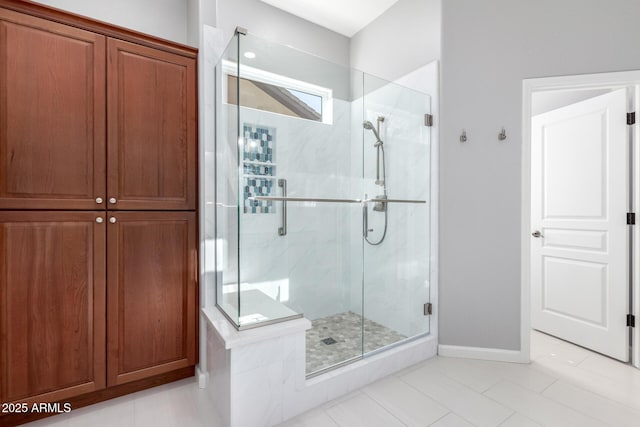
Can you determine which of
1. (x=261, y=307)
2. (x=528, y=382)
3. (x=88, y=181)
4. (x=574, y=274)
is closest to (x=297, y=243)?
(x=261, y=307)

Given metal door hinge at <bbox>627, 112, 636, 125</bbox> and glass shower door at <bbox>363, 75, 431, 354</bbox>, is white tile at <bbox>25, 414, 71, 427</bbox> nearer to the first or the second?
glass shower door at <bbox>363, 75, 431, 354</bbox>

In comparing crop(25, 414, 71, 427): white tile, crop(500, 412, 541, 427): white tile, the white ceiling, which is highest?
the white ceiling

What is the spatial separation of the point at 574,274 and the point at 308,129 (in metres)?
2.56

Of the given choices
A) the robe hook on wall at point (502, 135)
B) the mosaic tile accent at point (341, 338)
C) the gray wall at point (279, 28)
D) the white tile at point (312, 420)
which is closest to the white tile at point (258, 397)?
the white tile at point (312, 420)

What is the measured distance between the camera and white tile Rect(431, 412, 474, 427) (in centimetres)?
153

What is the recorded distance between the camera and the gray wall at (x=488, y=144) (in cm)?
209

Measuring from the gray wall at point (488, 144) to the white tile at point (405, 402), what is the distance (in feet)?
2.11

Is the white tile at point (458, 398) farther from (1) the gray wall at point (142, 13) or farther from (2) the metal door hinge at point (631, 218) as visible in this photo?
(1) the gray wall at point (142, 13)

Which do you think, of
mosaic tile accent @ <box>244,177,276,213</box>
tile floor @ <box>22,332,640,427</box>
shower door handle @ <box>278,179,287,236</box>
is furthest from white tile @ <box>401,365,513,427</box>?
mosaic tile accent @ <box>244,177,276,213</box>

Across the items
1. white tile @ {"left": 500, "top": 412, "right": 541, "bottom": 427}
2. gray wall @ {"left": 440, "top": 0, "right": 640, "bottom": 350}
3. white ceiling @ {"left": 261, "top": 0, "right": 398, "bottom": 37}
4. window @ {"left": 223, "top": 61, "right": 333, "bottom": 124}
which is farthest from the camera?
white ceiling @ {"left": 261, "top": 0, "right": 398, "bottom": 37}

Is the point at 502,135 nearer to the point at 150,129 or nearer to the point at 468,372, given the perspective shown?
the point at 468,372

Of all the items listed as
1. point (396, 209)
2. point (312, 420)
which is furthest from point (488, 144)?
point (312, 420)

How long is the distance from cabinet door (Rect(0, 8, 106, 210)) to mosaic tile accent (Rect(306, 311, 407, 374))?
1610 mm

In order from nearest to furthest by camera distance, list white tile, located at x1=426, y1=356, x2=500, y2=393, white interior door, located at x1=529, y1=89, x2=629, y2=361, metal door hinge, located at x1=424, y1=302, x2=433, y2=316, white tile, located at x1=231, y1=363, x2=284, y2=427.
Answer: white tile, located at x1=231, y1=363, x2=284, y2=427 < white tile, located at x1=426, y1=356, x2=500, y2=393 < white interior door, located at x1=529, y1=89, x2=629, y2=361 < metal door hinge, located at x1=424, y1=302, x2=433, y2=316
